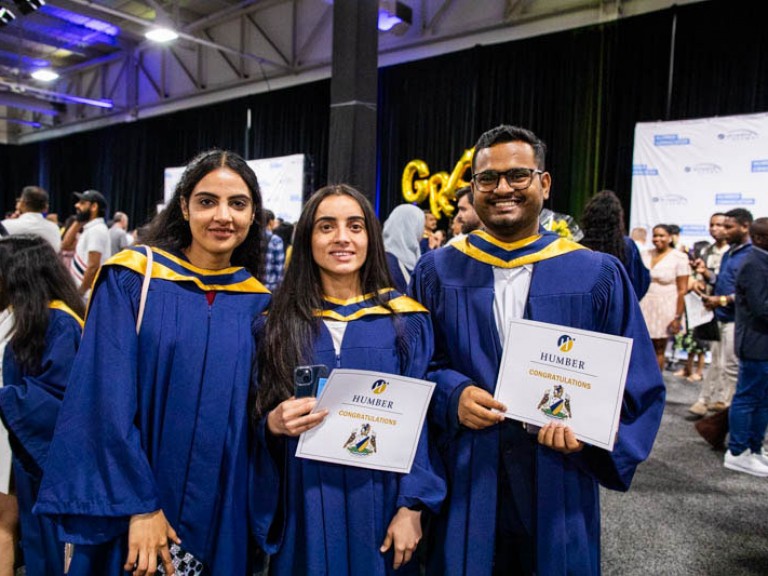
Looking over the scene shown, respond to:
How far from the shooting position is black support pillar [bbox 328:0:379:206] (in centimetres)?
511

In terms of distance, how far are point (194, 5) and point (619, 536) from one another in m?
12.0

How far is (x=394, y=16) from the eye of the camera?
902 cm

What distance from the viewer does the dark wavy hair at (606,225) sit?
12.5 ft

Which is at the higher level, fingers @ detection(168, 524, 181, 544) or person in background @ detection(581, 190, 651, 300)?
person in background @ detection(581, 190, 651, 300)

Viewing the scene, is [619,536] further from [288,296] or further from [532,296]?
[288,296]

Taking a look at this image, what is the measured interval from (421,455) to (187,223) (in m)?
0.94

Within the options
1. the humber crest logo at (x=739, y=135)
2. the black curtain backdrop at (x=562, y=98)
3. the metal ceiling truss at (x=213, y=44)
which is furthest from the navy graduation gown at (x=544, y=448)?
the metal ceiling truss at (x=213, y=44)

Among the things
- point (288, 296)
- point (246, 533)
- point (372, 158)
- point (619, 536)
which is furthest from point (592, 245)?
point (246, 533)

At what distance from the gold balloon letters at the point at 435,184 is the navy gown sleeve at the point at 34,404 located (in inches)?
283

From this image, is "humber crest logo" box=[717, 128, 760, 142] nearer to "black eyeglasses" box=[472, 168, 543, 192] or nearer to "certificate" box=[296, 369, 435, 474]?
"black eyeglasses" box=[472, 168, 543, 192]

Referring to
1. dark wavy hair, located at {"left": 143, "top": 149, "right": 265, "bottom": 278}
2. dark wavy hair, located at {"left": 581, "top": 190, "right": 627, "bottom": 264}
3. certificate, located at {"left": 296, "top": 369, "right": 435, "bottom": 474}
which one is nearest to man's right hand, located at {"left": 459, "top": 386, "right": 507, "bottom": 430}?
certificate, located at {"left": 296, "top": 369, "right": 435, "bottom": 474}

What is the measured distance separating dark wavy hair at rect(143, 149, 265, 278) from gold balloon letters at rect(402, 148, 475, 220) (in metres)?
7.00

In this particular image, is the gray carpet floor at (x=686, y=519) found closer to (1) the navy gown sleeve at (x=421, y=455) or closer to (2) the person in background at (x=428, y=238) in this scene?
(1) the navy gown sleeve at (x=421, y=455)

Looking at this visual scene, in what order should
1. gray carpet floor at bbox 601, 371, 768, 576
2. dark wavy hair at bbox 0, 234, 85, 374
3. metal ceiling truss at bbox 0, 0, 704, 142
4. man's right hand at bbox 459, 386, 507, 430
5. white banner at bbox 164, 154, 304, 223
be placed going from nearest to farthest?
man's right hand at bbox 459, 386, 507, 430 < dark wavy hair at bbox 0, 234, 85, 374 < gray carpet floor at bbox 601, 371, 768, 576 < metal ceiling truss at bbox 0, 0, 704, 142 < white banner at bbox 164, 154, 304, 223
